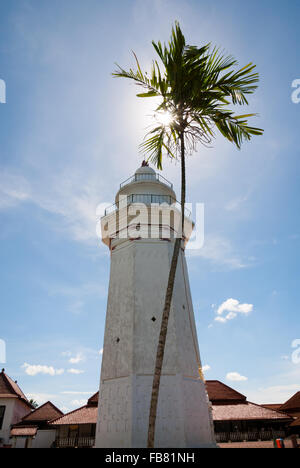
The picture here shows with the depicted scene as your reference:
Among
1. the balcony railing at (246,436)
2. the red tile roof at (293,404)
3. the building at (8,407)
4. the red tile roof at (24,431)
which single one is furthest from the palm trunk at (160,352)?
the red tile roof at (293,404)

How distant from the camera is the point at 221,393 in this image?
24875 mm

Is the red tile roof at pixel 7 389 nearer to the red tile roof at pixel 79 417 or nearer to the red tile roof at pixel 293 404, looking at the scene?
the red tile roof at pixel 79 417

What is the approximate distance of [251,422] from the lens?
71.7 feet

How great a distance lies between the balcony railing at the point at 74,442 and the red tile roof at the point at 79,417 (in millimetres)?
1111

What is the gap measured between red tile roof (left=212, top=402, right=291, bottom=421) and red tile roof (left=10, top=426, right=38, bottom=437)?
13815 millimetres

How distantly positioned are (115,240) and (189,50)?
10310mm

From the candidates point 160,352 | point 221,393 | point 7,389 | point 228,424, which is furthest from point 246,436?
point 7,389

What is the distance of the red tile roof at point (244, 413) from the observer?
68.5 feet

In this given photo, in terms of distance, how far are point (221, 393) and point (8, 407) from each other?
18.8 m

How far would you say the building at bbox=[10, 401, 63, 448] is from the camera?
21258mm

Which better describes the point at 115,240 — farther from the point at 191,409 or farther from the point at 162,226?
the point at 191,409

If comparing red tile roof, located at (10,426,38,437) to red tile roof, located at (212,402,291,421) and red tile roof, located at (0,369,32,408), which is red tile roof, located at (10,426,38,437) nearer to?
red tile roof, located at (0,369,32,408)

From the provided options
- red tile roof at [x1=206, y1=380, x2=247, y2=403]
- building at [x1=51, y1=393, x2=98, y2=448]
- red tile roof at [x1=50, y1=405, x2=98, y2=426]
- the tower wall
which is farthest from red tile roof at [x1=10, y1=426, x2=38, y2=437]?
red tile roof at [x1=206, y1=380, x2=247, y2=403]
